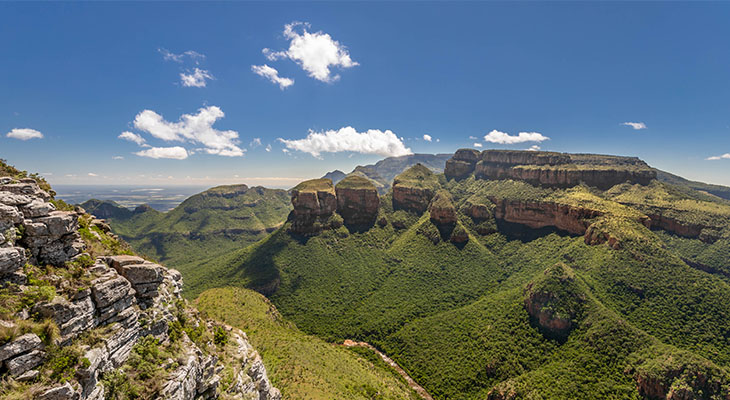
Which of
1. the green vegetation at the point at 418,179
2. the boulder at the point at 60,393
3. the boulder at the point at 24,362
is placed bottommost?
the boulder at the point at 60,393

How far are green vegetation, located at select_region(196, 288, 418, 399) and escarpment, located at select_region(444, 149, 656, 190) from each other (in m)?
124

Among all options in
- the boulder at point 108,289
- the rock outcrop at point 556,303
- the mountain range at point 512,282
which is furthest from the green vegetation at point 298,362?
the rock outcrop at point 556,303

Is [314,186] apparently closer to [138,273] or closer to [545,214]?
[545,214]

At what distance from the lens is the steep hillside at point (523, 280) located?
189 feet

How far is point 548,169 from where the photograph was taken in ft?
424

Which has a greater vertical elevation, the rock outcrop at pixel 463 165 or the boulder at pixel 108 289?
the rock outcrop at pixel 463 165

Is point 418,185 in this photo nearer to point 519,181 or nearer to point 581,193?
point 519,181

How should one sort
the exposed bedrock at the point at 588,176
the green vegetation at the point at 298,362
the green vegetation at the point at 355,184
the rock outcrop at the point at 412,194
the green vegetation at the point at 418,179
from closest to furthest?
the green vegetation at the point at 298,362 < the exposed bedrock at the point at 588,176 < the green vegetation at the point at 355,184 < the rock outcrop at the point at 412,194 < the green vegetation at the point at 418,179

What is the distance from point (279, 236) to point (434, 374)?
315ft

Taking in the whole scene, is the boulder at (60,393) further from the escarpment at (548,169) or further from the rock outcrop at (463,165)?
the rock outcrop at (463,165)

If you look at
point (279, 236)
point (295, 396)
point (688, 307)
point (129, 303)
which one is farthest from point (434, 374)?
point (279, 236)

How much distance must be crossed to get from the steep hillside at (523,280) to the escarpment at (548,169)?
98 centimetres

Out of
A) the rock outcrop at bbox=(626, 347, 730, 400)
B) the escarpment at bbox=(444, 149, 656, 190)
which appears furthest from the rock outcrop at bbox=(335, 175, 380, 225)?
the rock outcrop at bbox=(626, 347, 730, 400)

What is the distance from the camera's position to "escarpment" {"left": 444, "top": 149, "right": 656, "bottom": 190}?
121500 millimetres
